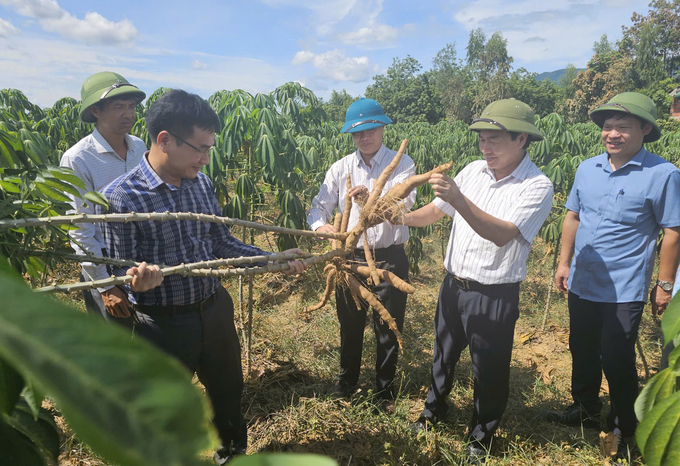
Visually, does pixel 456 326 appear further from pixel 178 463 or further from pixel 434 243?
pixel 434 243

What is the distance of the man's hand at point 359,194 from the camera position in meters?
2.22

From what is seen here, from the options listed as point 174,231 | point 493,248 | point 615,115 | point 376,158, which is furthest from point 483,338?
point 174,231

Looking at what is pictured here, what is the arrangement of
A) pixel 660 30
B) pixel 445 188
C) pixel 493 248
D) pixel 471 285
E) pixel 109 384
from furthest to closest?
1. pixel 660 30
2. pixel 471 285
3. pixel 493 248
4. pixel 445 188
5. pixel 109 384

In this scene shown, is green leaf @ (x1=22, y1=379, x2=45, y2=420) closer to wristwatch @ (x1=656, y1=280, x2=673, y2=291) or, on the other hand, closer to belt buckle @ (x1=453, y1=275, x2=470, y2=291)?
belt buckle @ (x1=453, y1=275, x2=470, y2=291)

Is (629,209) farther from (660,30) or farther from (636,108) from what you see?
(660,30)

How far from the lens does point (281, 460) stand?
0.22 meters

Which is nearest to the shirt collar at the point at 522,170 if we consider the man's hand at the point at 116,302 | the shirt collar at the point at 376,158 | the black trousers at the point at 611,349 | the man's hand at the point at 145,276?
the shirt collar at the point at 376,158

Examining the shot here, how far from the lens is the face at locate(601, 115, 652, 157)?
226cm

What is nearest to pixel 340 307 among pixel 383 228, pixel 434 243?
pixel 383 228

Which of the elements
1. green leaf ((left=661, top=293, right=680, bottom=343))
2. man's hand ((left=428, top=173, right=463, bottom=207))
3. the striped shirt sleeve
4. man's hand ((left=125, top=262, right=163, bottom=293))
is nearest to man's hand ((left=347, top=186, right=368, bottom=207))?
man's hand ((left=428, top=173, right=463, bottom=207))

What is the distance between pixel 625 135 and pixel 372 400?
2.23 m

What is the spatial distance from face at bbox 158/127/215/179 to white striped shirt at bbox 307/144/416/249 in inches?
37.0

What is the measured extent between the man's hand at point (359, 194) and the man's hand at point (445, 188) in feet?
1.60

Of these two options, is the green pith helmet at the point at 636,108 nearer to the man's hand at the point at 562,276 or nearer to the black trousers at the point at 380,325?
the man's hand at the point at 562,276
